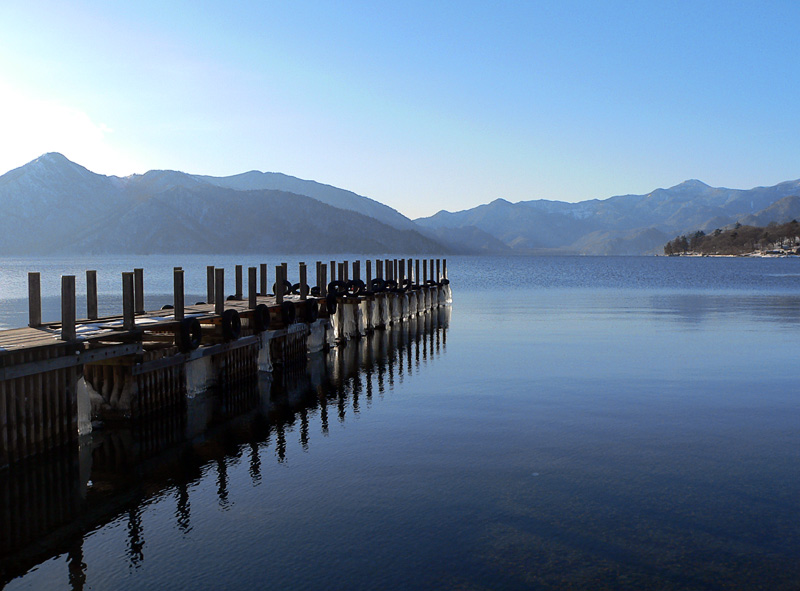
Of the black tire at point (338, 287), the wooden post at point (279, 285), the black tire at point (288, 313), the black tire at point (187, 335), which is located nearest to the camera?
the black tire at point (187, 335)

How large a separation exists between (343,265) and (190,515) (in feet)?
87.7

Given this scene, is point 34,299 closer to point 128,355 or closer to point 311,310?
point 128,355

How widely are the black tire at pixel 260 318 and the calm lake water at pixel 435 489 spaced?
1.90m

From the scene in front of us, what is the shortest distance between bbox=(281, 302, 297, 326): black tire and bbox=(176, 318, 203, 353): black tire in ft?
24.3

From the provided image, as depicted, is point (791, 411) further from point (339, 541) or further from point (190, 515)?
point (190, 515)

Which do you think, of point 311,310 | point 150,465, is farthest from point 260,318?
point 150,465

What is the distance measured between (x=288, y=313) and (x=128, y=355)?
413 inches

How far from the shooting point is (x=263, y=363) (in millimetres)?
25828

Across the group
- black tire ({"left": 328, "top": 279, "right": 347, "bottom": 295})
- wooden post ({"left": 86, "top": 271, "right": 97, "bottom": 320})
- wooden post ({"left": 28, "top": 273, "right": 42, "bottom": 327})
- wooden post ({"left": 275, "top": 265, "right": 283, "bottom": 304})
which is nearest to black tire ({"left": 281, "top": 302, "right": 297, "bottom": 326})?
wooden post ({"left": 275, "top": 265, "right": 283, "bottom": 304})

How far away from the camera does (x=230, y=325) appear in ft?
72.8

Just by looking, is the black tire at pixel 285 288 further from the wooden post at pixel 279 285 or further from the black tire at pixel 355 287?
the black tire at pixel 355 287

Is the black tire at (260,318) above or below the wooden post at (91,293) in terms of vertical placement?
below

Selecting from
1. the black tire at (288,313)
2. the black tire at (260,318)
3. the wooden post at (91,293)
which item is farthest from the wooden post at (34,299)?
the black tire at (288,313)

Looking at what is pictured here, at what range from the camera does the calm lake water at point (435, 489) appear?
32.4ft
